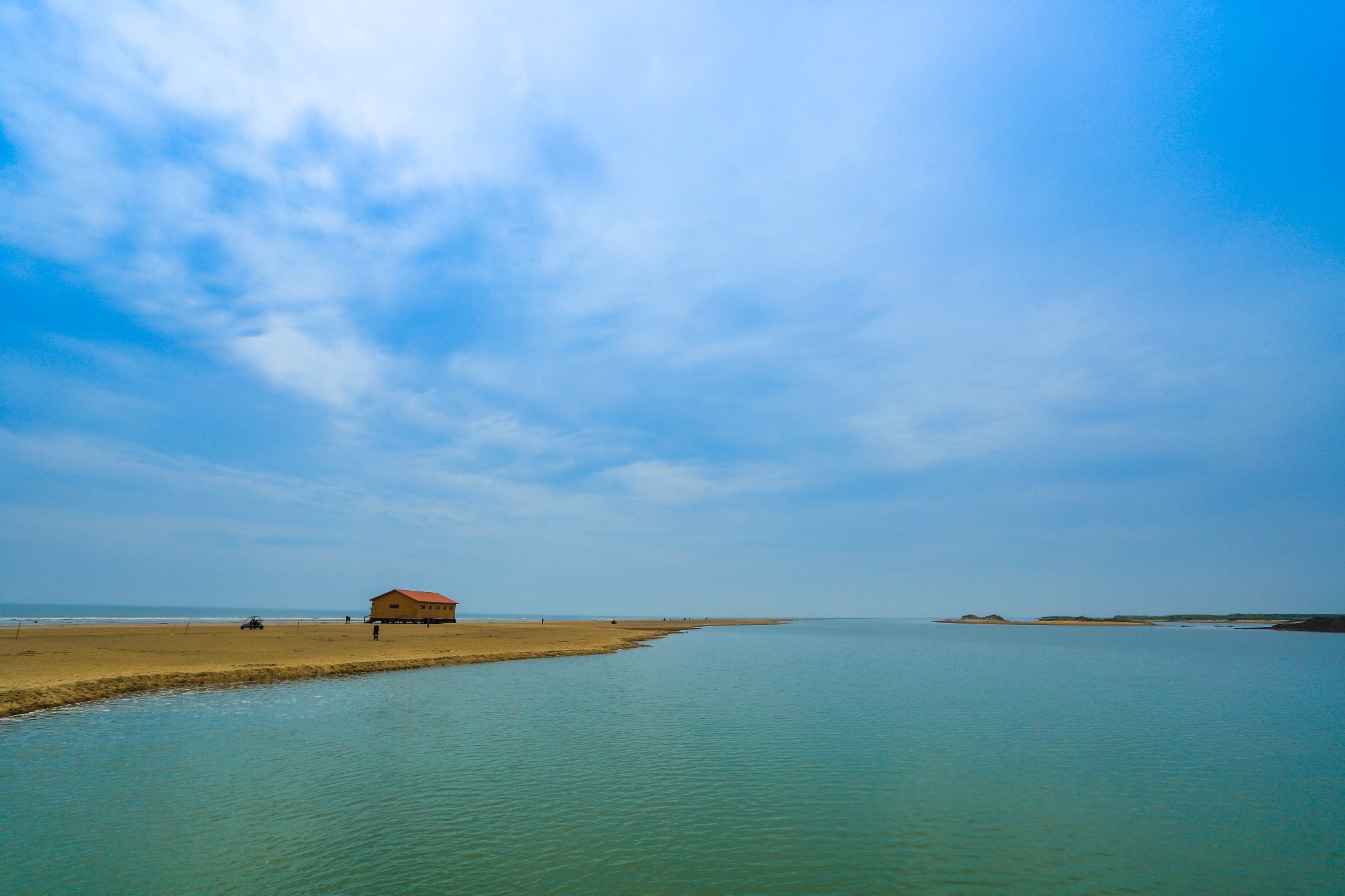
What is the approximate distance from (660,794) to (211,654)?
48.5 meters

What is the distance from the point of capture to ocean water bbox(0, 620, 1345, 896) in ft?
49.2

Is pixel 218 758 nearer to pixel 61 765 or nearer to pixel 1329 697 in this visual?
pixel 61 765

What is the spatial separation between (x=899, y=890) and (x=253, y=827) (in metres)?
17.6

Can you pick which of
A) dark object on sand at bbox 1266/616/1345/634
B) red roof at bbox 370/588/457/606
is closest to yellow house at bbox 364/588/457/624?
red roof at bbox 370/588/457/606

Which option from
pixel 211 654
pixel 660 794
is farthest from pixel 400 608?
pixel 660 794

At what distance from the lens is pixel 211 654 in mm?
50156

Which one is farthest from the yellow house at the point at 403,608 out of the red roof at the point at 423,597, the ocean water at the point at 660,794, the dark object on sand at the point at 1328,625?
the dark object on sand at the point at 1328,625

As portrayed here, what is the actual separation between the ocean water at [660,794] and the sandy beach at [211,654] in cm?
327

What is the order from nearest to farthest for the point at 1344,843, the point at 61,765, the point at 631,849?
the point at 631,849
the point at 1344,843
the point at 61,765

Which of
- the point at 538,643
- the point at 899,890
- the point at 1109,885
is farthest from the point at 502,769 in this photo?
the point at 538,643

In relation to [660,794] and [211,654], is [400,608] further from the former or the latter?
[660,794]

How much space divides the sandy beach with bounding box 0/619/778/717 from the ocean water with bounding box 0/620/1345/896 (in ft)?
10.7

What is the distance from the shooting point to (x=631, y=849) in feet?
53.3

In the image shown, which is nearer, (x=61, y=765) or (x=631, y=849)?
(x=631, y=849)
